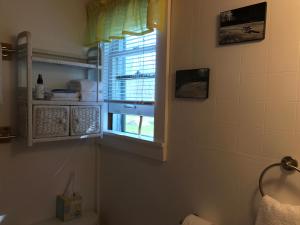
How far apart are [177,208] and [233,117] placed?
63cm

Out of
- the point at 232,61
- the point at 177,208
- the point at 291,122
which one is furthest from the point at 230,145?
the point at 177,208

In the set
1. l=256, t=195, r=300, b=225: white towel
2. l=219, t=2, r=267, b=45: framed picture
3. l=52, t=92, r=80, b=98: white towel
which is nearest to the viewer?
l=256, t=195, r=300, b=225: white towel

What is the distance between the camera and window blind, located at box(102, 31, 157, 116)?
5.52ft

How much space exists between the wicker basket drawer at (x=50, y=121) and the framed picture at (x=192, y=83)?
0.76 metres

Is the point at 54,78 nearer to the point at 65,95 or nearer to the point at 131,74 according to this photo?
the point at 65,95

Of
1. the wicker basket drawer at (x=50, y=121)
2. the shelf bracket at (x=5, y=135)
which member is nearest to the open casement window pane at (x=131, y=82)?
the wicker basket drawer at (x=50, y=121)

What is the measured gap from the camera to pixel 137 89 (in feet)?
5.88

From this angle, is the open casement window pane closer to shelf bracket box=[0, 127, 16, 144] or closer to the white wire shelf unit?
the white wire shelf unit

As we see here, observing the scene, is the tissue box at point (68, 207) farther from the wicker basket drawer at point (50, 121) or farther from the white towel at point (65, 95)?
the white towel at point (65, 95)

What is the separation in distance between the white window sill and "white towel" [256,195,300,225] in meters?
0.63

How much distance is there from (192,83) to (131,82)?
2.02 feet

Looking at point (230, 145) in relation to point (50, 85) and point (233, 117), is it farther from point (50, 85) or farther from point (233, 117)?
point (50, 85)

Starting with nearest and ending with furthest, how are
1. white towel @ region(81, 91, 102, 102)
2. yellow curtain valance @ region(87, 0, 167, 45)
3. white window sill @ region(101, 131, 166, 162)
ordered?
yellow curtain valance @ region(87, 0, 167, 45), white window sill @ region(101, 131, 166, 162), white towel @ region(81, 91, 102, 102)

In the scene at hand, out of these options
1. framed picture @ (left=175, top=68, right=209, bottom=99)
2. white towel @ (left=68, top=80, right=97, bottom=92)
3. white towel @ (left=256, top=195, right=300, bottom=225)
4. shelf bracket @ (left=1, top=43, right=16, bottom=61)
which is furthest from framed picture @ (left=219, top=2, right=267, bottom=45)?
shelf bracket @ (left=1, top=43, right=16, bottom=61)
